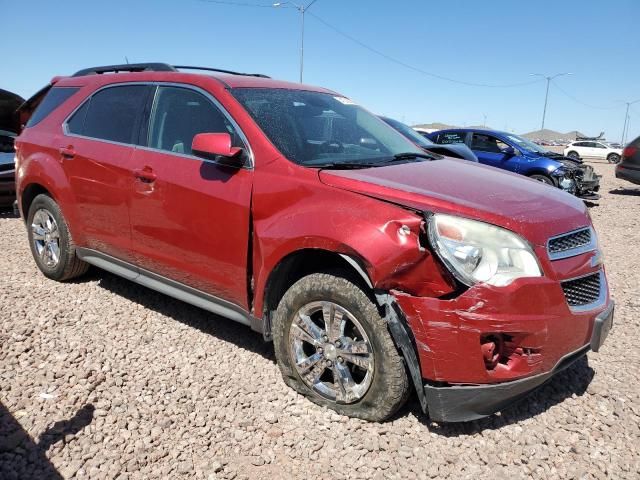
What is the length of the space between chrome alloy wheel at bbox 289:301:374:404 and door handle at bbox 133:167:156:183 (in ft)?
4.81

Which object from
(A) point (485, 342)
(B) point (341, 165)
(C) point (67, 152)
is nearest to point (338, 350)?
(A) point (485, 342)

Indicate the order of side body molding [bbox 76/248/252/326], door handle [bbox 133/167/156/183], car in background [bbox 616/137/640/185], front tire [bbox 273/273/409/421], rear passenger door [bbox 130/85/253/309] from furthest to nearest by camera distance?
car in background [bbox 616/137/640/185]
door handle [bbox 133/167/156/183]
side body molding [bbox 76/248/252/326]
rear passenger door [bbox 130/85/253/309]
front tire [bbox 273/273/409/421]

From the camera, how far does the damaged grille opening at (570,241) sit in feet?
8.34

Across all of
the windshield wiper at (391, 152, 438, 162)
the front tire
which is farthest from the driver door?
the front tire

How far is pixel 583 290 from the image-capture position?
2.68 meters

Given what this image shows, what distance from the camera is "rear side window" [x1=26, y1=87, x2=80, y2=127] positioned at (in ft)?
15.1

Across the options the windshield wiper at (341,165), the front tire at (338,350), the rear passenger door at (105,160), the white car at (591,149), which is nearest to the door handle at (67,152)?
the rear passenger door at (105,160)

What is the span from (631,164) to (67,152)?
43.1 ft

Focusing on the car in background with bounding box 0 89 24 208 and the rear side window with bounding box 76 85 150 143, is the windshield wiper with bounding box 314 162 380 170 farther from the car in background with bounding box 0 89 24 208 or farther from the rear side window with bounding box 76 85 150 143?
the car in background with bounding box 0 89 24 208

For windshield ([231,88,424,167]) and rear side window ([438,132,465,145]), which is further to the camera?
rear side window ([438,132,465,145])

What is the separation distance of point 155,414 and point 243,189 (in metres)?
1.37

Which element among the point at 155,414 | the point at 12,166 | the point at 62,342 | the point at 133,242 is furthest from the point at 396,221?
the point at 12,166

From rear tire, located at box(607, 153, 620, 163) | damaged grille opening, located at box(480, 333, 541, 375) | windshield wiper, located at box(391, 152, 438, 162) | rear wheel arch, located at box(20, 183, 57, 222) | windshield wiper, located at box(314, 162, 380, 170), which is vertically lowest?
rear tire, located at box(607, 153, 620, 163)

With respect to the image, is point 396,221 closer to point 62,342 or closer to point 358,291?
point 358,291
